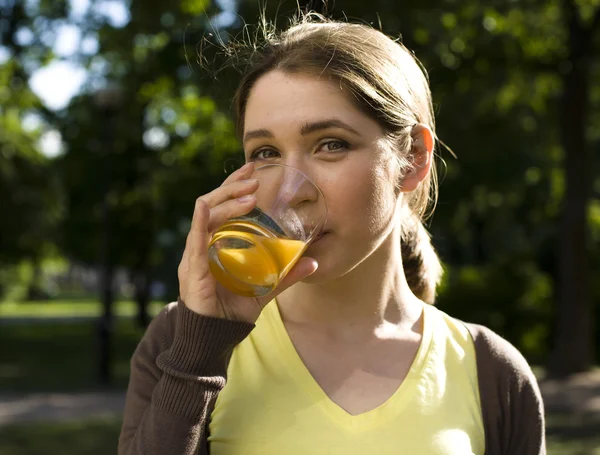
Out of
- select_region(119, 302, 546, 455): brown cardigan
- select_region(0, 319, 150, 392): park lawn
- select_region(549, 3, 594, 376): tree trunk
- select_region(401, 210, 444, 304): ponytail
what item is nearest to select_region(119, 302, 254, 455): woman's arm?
select_region(119, 302, 546, 455): brown cardigan

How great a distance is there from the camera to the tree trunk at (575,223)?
12844 millimetres

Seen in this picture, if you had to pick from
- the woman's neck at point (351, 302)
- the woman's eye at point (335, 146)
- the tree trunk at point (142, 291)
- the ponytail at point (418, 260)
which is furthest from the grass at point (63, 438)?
the tree trunk at point (142, 291)

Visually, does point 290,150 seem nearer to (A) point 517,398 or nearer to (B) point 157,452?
(B) point 157,452

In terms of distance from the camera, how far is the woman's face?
5.79 feet

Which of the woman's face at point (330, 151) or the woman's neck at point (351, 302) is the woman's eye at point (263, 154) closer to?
the woman's face at point (330, 151)

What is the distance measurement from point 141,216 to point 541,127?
39.4 feet

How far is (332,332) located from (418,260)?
432mm

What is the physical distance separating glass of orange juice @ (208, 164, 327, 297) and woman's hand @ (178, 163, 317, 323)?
22mm

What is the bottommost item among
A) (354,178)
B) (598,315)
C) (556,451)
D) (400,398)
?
(598,315)

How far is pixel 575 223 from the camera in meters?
13.0

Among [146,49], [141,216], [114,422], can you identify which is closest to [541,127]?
[146,49]

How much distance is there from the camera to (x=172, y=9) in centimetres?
978

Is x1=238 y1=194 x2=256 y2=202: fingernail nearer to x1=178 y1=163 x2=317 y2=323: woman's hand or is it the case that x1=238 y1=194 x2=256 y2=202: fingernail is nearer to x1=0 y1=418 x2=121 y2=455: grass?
x1=178 y1=163 x2=317 y2=323: woman's hand

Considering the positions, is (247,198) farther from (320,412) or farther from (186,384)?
(320,412)
